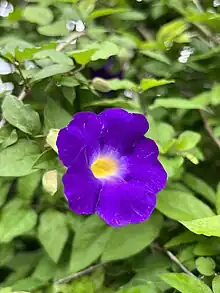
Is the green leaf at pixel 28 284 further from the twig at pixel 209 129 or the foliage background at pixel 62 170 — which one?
the twig at pixel 209 129

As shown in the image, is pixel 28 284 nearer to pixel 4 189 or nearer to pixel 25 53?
pixel 4 189

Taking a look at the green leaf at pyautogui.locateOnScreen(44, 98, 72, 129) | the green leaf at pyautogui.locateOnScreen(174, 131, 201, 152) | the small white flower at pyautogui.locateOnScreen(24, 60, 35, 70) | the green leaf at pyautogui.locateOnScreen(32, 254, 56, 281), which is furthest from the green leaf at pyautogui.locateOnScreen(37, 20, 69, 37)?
the green leaf at pyautogui.locateOnScreen(32, 254, 56, 281)

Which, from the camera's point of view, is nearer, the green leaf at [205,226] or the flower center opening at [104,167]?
the green leaf at [205,226]

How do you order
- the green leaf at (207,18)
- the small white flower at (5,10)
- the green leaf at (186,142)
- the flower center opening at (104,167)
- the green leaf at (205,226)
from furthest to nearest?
the small white flower at (5,10)
the green leaf at (207,18)
the green leaf at (186,142)
the flower center opening at (104,167)
the green leaf at (205,226)

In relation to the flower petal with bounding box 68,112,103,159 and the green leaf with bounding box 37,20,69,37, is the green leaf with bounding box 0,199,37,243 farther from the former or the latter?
the green leaf with bounding box 37,20,69,37

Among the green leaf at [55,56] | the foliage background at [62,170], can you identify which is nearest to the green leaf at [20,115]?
the foliage background at [62,170]

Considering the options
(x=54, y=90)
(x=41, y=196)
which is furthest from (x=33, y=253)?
(x=54, y=90)

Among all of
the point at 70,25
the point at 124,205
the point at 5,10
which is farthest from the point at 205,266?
the point at 5,10
